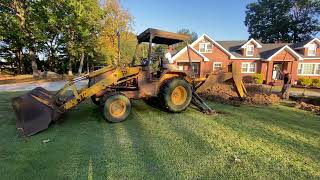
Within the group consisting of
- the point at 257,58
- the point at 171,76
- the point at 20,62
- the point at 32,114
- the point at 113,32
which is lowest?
the point at 32,114

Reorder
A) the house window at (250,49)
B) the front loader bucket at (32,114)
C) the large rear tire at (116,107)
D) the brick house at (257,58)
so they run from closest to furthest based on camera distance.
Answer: the front loader bucket at (32,114)
the large rear tire at (116,107)
the brick house at (257,58)
the house window at (250,49)

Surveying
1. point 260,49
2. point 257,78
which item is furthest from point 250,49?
point 257,78

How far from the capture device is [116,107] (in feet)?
20.7

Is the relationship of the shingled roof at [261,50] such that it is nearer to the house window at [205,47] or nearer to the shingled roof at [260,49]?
the shingled roof at [260,49]

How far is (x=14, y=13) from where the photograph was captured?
25.3 metres

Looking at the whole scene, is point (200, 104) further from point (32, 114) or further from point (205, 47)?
point (205, 47)

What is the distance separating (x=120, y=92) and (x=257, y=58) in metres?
25.5

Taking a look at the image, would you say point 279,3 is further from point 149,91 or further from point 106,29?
point 149,91

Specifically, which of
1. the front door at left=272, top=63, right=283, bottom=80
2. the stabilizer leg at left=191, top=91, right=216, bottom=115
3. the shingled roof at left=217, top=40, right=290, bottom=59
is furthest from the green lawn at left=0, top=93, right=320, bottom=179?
the front door at left=272, top=63, right=283, bottom=80

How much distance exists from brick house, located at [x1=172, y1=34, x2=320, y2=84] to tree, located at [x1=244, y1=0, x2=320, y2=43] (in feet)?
80.5

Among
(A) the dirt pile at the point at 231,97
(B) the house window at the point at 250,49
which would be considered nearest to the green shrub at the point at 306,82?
(B) the house window at the point at 250,49

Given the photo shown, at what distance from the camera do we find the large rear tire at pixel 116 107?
613cm

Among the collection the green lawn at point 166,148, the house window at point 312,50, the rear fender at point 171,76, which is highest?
the house window at point 312,50

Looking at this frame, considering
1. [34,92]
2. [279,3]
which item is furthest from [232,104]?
[279,3]
